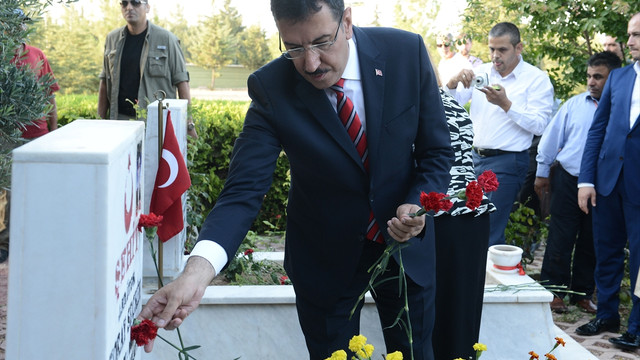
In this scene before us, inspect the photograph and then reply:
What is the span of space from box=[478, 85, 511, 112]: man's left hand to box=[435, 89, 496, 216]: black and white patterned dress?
187cm

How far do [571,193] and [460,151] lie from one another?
2574 mm

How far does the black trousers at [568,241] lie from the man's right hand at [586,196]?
0.40 m

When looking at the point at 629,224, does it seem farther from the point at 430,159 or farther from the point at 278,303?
the point at 430,159

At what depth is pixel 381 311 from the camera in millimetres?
2795

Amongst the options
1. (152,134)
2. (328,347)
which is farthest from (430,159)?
(152,134)

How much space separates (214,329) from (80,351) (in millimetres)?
2754

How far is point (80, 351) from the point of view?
1.32 metres

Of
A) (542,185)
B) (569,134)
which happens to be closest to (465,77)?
(569,134)

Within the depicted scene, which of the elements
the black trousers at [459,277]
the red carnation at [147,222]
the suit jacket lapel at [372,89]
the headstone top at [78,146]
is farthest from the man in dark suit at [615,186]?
the headstone top at [78,146]

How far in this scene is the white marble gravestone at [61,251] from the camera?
1265 mm

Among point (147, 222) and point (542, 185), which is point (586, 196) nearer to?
point (542, 185)

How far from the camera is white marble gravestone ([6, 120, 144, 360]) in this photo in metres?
1.26

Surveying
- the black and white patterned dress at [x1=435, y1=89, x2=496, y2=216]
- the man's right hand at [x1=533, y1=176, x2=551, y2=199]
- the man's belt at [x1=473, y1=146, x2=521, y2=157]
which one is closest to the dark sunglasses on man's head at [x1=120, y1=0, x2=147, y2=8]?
the man's belt at [x1=473, y1=146, x2=521, y2=157]

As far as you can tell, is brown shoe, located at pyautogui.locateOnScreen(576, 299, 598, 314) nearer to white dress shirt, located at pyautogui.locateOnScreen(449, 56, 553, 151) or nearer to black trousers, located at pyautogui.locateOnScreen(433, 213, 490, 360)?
white dress shirt, located at pyautogui.locateOnScreen(449, 56, 553, 151)
